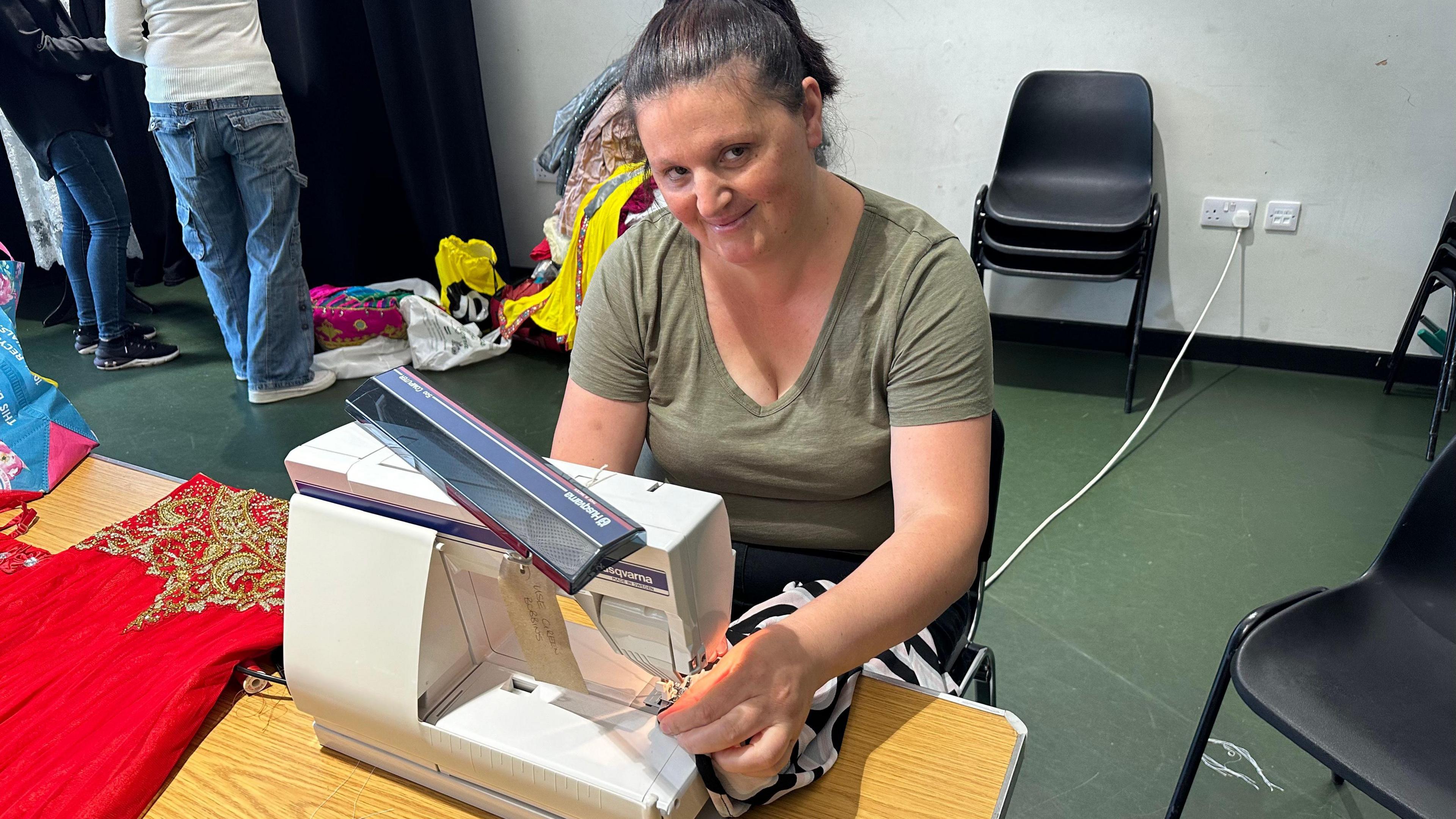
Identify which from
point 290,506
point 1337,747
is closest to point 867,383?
point 290,506

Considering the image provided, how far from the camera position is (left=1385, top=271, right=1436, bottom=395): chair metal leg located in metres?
2.76

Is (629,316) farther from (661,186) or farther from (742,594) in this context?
(742,594)

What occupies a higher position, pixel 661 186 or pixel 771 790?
pixel 661 186

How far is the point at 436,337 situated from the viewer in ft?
11.5

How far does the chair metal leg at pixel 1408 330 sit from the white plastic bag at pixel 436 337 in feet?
10.2

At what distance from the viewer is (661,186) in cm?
102

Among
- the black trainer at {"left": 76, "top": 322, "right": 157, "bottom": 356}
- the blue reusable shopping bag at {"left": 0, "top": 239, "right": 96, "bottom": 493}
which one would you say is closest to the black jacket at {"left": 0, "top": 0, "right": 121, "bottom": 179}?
the black trainer at {"left": 76, "top": 322, "right": 157, "bottom": 356}

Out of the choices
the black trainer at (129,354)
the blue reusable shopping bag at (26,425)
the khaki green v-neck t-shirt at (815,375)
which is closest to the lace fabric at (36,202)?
the black trainer at (129,354)

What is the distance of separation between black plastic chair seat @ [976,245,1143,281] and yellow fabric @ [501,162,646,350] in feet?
4.00

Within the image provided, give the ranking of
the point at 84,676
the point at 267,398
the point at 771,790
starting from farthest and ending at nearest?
1. the point at 267,398
2. the point at 84,676
3. the point at 771,790

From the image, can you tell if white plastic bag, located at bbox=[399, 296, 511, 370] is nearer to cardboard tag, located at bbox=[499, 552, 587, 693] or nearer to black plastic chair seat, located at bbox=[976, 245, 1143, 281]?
black plastic chair seat, located at bbox=[976, 245, 1143, 281]

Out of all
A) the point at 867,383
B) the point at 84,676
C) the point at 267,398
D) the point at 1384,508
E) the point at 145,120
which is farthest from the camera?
the point at 145,120

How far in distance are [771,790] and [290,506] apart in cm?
50

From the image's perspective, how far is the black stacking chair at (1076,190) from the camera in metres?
2.90
